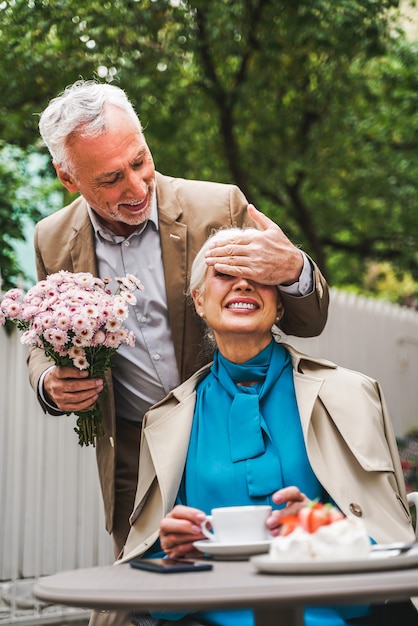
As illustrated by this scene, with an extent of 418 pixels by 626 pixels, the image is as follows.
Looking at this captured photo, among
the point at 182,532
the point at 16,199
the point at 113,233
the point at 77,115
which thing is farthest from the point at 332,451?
the point at 16,199

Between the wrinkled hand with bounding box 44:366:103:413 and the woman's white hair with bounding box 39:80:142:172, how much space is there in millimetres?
817

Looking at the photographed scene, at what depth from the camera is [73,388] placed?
9.12 ft

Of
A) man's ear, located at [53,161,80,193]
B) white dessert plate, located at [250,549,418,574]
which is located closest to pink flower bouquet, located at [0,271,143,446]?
man's ear, located at [53,161,80,193]

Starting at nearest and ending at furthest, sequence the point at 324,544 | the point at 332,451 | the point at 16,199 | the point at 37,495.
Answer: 1. the point at 324,544
2. the point at 332,451
3. the point at 37,495
4. the point at 16,199

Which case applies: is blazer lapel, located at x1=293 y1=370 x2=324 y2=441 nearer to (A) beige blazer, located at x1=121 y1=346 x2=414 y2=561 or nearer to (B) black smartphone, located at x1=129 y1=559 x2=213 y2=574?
(A) beige blazer, located at x1=121 y1=346 x2=414 y2=561

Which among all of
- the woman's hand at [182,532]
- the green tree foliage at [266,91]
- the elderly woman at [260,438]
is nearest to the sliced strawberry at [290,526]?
the woman's hand at [182,532]

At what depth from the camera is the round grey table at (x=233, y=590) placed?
1.33 meters

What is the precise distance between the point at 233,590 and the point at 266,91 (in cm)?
960

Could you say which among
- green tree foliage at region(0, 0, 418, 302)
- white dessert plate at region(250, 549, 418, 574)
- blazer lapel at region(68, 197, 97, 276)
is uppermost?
green tree foliage at region(0, 0, 418, 302)

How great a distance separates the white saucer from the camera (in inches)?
69.6

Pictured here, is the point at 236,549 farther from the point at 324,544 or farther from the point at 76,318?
the point at 76,318

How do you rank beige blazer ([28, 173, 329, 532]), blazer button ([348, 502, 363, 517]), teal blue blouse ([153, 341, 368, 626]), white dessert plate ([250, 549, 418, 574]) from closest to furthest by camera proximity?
1. white dessert plate ([250, 549, 418, 574])
2. blazer button ([348, 502, 363, 517])
3. teal blue blouse ([153, 341, 368, 626])
4. beige blazer ([28, 173, 329, 532])

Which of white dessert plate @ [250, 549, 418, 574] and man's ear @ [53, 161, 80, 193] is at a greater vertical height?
man's ear @ [53, 161, 80, 193]

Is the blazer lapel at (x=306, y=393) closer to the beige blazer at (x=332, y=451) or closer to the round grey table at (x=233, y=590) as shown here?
→ the beige blazer at (x=332, y=451)
